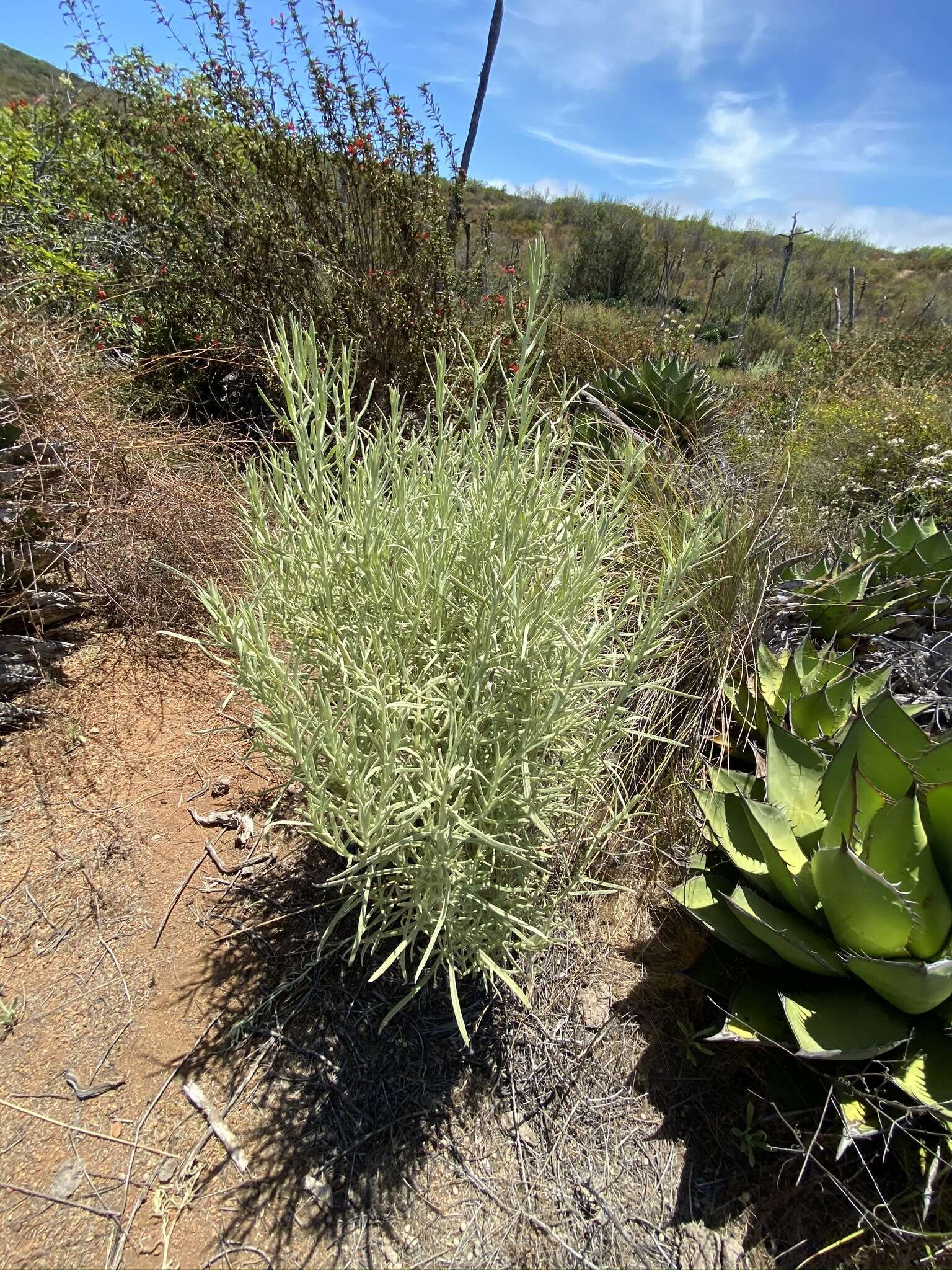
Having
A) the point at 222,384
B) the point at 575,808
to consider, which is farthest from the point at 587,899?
the point at 222,384

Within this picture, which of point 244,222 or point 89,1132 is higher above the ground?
point 244,222

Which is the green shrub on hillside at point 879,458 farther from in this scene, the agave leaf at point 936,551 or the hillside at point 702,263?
the hillside at point 702,263

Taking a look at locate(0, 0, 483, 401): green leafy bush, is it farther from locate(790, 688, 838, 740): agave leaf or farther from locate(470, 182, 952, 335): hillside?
locate(470, 182, 952, 335): hillside

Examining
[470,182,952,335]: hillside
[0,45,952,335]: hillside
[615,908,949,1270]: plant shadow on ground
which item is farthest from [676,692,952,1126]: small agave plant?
[470,182,952,335]: hillside

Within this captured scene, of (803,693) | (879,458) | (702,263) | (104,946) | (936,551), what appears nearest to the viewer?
(104,946)

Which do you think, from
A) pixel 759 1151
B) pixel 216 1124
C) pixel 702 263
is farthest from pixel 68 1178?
pixel 702 263

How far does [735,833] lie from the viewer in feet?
5.22

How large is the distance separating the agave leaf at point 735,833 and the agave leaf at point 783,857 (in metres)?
0.04

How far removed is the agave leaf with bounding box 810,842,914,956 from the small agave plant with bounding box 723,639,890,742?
1.70 feet

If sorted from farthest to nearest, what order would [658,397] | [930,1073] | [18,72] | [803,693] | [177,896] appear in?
1. [18,72]
2. [658,397]
3. [803,693]
4. [177,896]
5. [930,1073]

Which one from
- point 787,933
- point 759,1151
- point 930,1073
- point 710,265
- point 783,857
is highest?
point 710,265

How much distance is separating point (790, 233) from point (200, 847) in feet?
40.5

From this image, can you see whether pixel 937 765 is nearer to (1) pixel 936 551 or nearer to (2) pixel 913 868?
(2) pixel 913 868

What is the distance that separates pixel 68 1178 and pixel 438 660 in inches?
50.1
